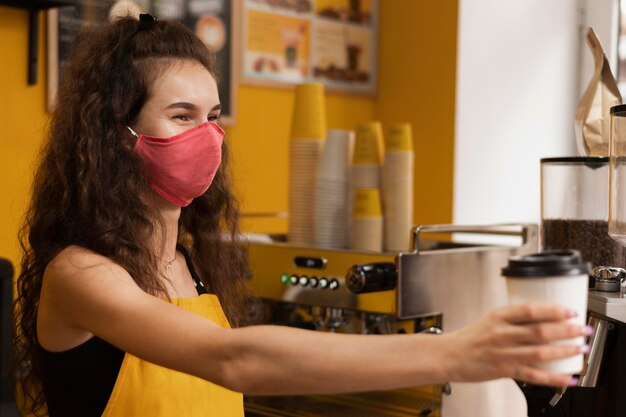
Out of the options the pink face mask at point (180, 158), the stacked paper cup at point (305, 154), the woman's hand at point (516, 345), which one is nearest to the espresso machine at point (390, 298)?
the stacked paper cup at point (305, 154)

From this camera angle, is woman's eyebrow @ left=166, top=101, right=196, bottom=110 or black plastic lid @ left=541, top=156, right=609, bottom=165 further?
black plastic lid @ left=541, top=156, right=609, bottom=165

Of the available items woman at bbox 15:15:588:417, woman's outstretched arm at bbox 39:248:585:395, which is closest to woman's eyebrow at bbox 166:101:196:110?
woman at bbox 15:15:588:417

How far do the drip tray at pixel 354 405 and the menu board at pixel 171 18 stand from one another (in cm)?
82

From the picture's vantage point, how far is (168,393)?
133 centimetres

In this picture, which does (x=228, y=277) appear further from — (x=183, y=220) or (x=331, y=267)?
(x=331, y=267)

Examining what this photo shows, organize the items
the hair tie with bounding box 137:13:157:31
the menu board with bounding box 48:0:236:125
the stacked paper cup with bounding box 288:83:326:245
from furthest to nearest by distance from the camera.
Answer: the menu board with bounding box 48:0:236:125 < the stacked paper cup with bounding box 288:83:326:245 < the hair tie with bounding box 137:13:157:31

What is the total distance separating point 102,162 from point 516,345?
767mm

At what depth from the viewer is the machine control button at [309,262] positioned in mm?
1954

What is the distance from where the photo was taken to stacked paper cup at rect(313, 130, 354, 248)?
212 centimetres

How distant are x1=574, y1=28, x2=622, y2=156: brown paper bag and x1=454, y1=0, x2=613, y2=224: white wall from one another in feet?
4.10

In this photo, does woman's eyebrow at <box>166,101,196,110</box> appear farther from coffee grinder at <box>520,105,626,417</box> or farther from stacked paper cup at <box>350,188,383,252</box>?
stacked paper cup at <box>350,188,383,252</box>

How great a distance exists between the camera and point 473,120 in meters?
2.96

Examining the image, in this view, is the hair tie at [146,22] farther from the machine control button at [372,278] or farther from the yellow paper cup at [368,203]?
the yellow paper cup at [368,203]

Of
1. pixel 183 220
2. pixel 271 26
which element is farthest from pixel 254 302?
pixel 271 26
